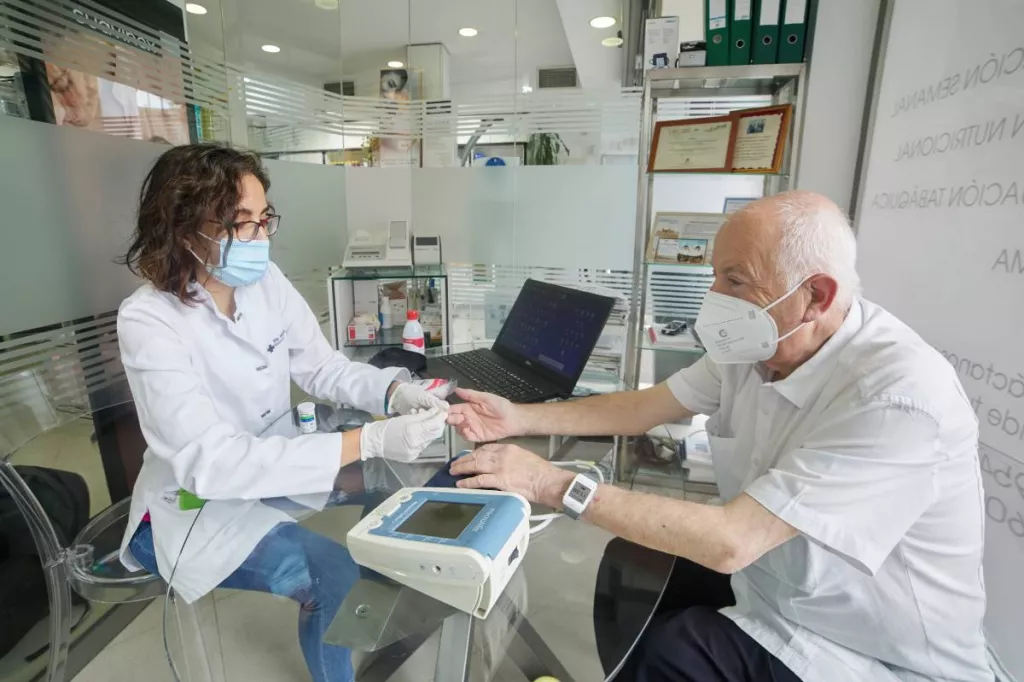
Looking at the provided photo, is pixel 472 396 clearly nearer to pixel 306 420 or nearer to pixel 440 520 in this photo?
pixel 306 420

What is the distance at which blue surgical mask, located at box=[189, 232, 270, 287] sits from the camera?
47.8 inches

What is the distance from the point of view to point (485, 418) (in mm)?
1427

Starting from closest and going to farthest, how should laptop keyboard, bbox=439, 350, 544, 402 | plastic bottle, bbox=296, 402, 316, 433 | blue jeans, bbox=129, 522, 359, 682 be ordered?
1. blue jeans, bbox=129, 522, 359, 682
2. plastic bottle, bbox=296, 402, 316, 433
3. laptop keyboard, bbox=439, 350, 544, 402

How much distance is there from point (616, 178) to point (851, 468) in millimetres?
1981

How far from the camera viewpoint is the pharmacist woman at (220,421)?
105 centimetres

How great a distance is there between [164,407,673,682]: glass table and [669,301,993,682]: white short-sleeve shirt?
26 centimetres

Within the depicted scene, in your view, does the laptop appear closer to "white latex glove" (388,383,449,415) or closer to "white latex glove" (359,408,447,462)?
"white latex glove" (388,383,449,415)

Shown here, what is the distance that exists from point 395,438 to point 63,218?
3.62ft

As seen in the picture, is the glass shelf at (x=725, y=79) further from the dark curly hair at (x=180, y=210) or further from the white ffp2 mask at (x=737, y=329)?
the dark curly hair at (x=180, y=210)

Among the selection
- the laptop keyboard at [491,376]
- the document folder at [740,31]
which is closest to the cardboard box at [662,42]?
the document folder at [740,31]

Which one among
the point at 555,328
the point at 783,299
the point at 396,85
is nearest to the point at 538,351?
the point at 555,328

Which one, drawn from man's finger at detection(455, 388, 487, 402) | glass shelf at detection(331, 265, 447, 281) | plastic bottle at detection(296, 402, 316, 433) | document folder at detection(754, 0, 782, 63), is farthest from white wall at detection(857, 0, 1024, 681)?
glass shelf at detection(331, 265, 447, 281)

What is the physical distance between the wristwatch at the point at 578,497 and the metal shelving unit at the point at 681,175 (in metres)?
1.41

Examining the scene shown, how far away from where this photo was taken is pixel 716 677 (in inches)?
37.5
